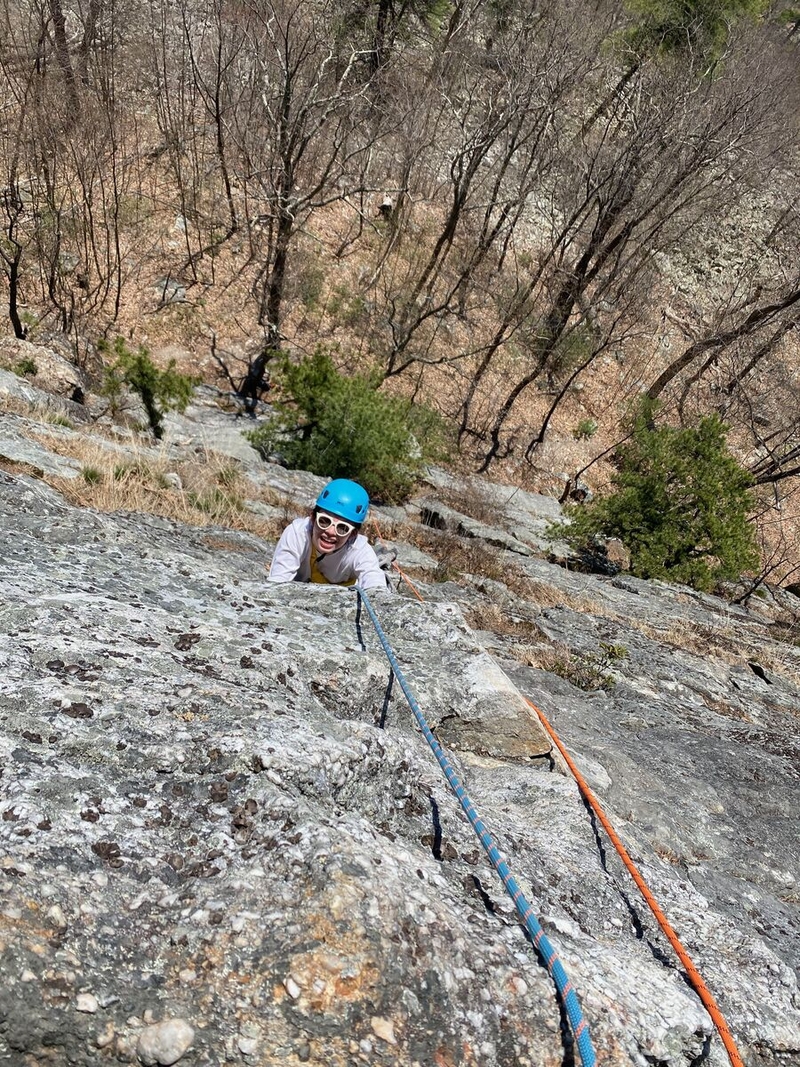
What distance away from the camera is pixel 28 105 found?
48.2 feet

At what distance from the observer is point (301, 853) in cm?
174

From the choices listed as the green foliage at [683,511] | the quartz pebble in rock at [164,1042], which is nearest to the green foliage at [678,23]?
the green foliage at [683,511]

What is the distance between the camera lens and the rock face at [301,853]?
4.88ft

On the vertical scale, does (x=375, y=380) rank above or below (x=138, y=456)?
above

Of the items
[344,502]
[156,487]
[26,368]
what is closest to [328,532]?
[344,502]

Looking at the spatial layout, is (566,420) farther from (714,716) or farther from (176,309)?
(714,716)

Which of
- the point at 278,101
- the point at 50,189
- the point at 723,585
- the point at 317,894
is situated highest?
the point at 278,101

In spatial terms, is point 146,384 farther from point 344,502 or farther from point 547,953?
point 547,953

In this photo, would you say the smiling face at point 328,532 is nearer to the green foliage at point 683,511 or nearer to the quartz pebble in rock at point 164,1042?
the quartz pebble in rock at point 164,1042

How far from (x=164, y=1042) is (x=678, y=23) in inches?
1204

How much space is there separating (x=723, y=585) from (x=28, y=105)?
18811mm

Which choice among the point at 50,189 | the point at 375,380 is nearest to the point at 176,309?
the point at 50,189

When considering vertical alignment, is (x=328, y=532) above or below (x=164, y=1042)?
above

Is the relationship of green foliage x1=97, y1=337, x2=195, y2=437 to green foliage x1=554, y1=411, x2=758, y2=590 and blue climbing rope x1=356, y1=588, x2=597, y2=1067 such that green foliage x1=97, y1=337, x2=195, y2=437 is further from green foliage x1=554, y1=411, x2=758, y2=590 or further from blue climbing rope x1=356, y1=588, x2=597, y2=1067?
blue climbing rope x1=356, y1=588, x2=597, y2=1067
